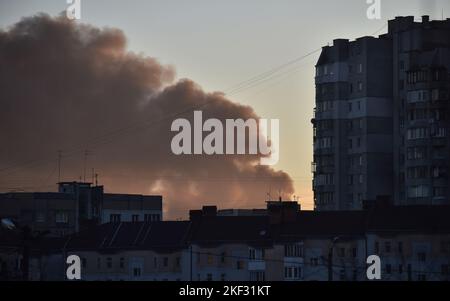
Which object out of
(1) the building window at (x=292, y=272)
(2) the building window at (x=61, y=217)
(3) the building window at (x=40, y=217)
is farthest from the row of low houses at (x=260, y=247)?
(2) the building window at (x=61, y=217)

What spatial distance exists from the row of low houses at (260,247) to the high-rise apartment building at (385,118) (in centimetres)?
3261

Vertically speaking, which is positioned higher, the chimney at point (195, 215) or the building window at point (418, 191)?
the building window at point (418, 191)

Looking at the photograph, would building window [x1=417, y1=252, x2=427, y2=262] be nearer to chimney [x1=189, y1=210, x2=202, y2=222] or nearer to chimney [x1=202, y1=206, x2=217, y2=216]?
chimney [x1=189, y1=210, x2=202, y2=222]

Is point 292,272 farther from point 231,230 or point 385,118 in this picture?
point 385,118

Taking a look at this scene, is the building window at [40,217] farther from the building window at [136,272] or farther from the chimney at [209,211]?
the building window at [136,272]

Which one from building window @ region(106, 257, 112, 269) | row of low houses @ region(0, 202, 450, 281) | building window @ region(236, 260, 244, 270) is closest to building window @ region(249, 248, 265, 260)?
row of low houses @ region(0, 202, 450, 281)

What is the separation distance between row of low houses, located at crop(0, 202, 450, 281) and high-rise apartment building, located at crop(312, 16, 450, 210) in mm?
32613

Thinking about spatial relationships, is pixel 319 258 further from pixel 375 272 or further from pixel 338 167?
pixel 338 167

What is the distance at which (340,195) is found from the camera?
175 metres

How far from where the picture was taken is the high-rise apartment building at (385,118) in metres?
167

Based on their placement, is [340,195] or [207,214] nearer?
[207,214]

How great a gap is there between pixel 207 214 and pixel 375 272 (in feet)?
86.9
